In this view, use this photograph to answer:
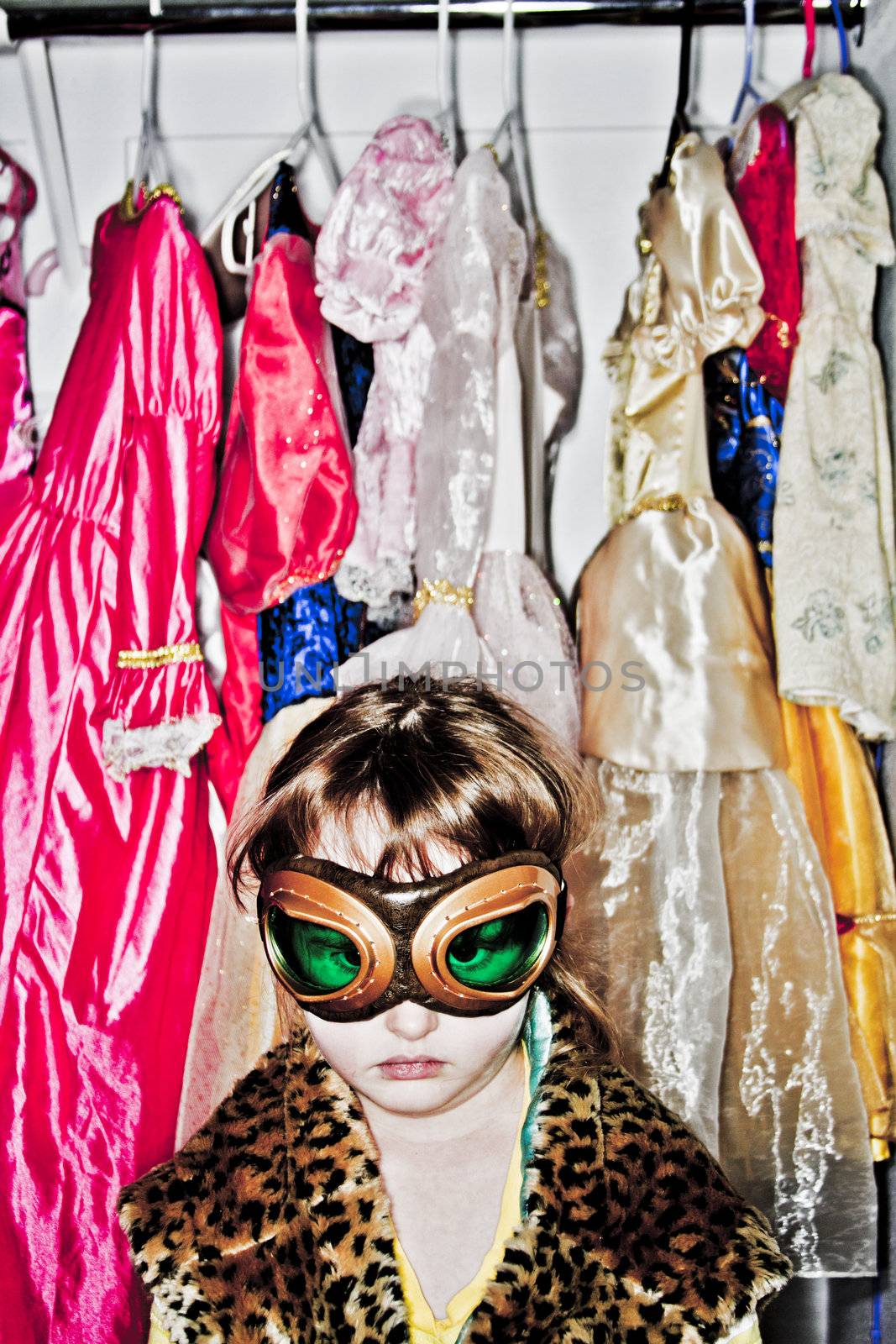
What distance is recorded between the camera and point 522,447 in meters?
1.32

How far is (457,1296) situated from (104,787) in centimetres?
68

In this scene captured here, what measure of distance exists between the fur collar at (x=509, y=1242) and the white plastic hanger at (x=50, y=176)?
124 centimetres

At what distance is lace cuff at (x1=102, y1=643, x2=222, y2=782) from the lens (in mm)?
1259

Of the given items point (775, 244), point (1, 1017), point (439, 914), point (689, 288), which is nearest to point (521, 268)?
point (689, 288)

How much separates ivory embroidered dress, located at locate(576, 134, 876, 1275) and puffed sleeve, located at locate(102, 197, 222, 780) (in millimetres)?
468

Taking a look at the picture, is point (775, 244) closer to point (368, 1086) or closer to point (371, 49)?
point (371, 49)

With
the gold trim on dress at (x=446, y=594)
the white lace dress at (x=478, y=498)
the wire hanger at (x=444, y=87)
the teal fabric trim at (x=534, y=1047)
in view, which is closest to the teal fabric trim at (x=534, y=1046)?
the teal fabric trim at (x=534, y=1047)

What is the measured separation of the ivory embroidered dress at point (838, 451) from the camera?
1.29 meters

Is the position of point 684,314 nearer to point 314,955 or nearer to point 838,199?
point 838,199

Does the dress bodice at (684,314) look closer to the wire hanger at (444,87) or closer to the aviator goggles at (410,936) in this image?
the wire hanger at (444,87)

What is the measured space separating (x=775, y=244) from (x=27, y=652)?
1.00 meters

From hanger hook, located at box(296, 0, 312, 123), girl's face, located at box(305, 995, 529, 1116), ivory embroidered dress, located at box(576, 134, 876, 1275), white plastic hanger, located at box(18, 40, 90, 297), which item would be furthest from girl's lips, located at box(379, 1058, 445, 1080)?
white plastic hanger, located at box(18, 40, 90, 297)

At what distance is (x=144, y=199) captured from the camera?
1.46 metres

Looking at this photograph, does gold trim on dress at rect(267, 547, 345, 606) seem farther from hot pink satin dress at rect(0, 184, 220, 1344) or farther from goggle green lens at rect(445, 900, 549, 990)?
goggle green lens at rect(445, 900, 549, 990)
